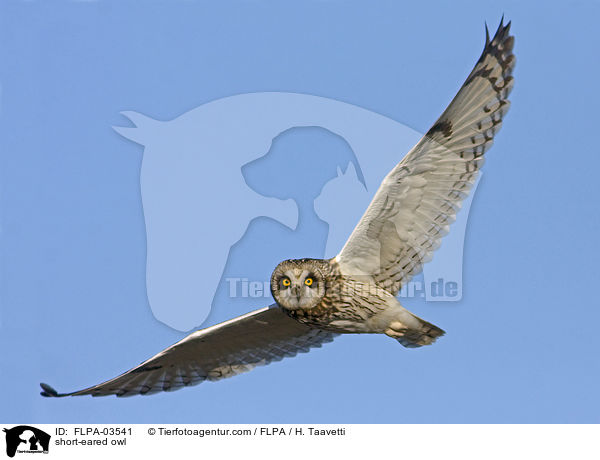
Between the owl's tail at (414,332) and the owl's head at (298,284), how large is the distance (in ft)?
2.41

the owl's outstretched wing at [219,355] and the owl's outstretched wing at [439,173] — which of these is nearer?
the owl's outstretched wing at [439,173]

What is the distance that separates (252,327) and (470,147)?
249 centimetres

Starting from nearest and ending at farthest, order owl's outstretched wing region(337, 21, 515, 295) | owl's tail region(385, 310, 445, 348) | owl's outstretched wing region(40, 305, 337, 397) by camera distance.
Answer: owl's outstretched wing region(337, 21, 515, 295), owl's tail region(385, 310, 445, 348), owl's outstretched wing region(40, 305, 337, 397)

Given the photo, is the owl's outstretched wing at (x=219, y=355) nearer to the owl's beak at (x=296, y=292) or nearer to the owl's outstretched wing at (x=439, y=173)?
the owl's beak at (x=296, y=292)
